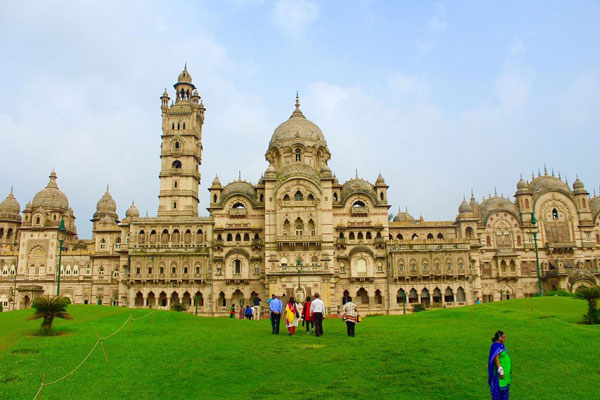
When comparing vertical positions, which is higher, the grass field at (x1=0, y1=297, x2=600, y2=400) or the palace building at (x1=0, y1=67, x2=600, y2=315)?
the palace building at (x1=0, y1=67, x2=600, y2=315)

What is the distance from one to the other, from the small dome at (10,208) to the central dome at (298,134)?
3532 cm

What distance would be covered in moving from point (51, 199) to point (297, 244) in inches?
1365

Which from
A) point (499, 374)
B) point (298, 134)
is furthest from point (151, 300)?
point (499, 374)

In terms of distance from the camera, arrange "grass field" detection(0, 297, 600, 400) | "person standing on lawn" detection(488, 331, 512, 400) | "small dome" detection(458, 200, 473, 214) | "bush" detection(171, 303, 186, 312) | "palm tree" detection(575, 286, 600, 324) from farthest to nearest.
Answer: "small dome" detection(458, 200, 473, 214)
"bush" detection(171, 303, 186, 312)
"palm tree" detection(575, 286, 600, 324)
"grass field" detection(0, 297, 600, 400)
"person standing on lawn" detection(488, 331, 512, 400)

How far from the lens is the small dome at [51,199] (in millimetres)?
66125

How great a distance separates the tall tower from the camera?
2318 inches

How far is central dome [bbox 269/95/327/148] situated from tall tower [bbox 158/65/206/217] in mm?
9263

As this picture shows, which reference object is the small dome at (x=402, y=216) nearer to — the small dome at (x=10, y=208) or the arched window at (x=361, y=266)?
the arched window at (x=361, y=266)

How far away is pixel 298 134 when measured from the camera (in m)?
60.2

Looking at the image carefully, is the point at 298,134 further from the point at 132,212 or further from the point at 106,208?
the point at 106,208

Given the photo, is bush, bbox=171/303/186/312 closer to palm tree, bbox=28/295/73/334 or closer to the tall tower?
the tall tower

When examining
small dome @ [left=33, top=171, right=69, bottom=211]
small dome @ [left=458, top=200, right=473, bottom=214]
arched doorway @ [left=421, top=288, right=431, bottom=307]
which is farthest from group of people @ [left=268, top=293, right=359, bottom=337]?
small dome @ [left=33, top=171, right=69, bottom=211]

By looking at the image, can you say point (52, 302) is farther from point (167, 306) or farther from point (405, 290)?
point (405, 290)

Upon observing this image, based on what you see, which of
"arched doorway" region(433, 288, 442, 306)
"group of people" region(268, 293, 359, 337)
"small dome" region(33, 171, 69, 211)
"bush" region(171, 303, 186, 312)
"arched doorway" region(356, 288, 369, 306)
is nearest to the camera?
"group of people" region(268, 293, 359, 337)
